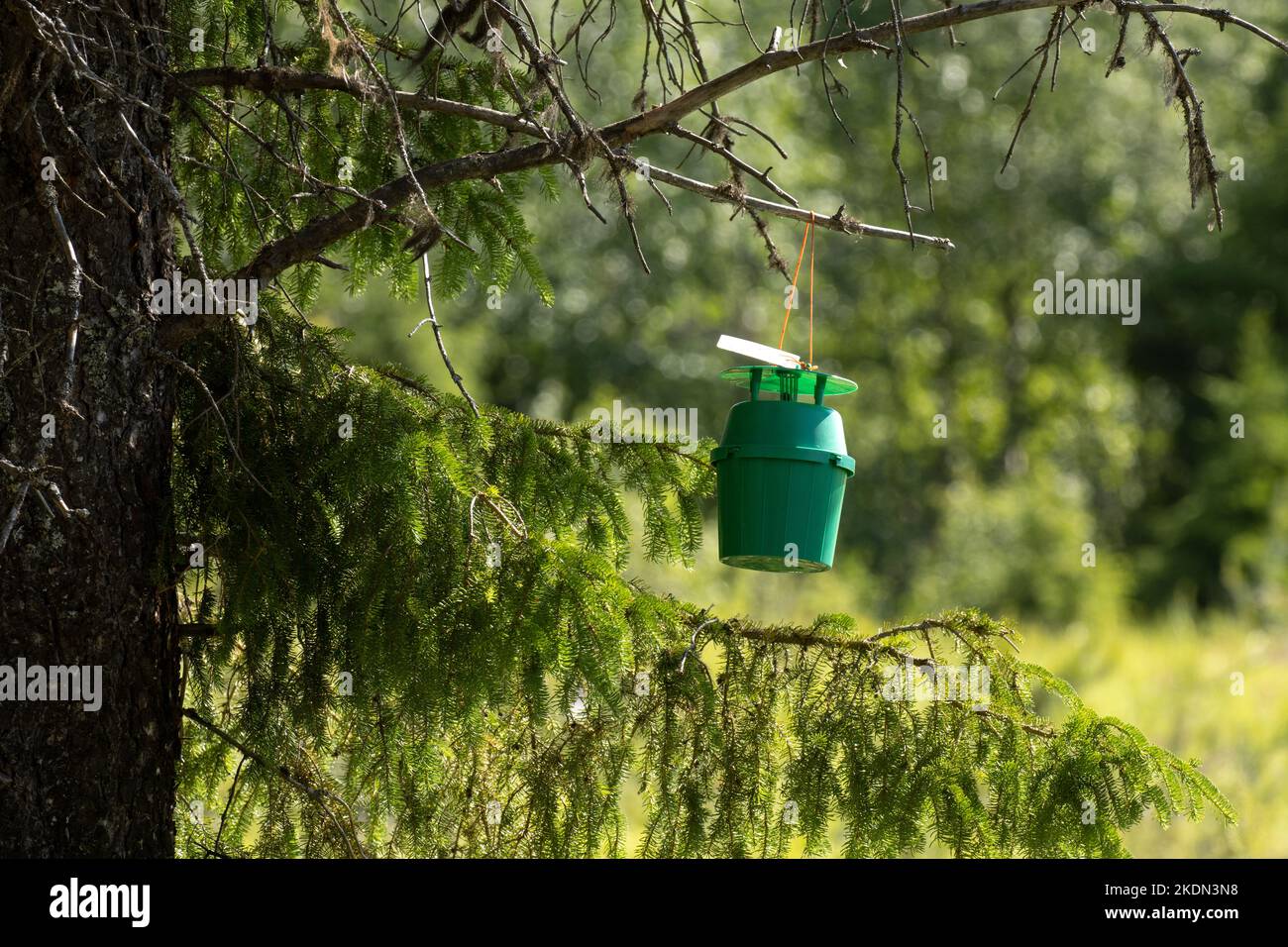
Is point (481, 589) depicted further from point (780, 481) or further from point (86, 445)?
point (86, 445)

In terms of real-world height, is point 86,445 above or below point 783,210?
below

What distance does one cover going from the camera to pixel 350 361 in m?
3.41

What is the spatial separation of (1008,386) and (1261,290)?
4.22 metres

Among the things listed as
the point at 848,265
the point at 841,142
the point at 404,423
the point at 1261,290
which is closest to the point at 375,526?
the point at 404,423

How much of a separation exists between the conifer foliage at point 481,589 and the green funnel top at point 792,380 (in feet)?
1.05

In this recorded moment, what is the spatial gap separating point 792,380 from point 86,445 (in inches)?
54.9

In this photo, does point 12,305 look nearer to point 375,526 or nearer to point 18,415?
point 18,415

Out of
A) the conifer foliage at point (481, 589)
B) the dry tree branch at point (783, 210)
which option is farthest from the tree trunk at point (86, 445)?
the dry tree branch at point (783, 210)

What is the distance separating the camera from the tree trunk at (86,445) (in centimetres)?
291

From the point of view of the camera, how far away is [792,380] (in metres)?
3.25

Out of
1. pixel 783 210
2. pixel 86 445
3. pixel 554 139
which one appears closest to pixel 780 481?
pixel 783 210

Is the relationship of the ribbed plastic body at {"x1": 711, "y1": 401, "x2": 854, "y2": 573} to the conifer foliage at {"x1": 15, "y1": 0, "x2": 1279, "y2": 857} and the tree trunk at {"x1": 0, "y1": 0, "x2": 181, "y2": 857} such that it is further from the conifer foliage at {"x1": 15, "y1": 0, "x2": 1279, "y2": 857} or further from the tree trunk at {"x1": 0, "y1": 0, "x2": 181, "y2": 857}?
the tree trunk at {"x1": 0, "y1": 0, "x2": 181, "y2": 857}

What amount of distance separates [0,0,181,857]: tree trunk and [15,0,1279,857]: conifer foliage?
0.31 ft

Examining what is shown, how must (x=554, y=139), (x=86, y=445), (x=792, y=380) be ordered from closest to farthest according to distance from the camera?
1. (x=554, y=139)
2. (x=86, y=445)
3. (x=792, y=380)
